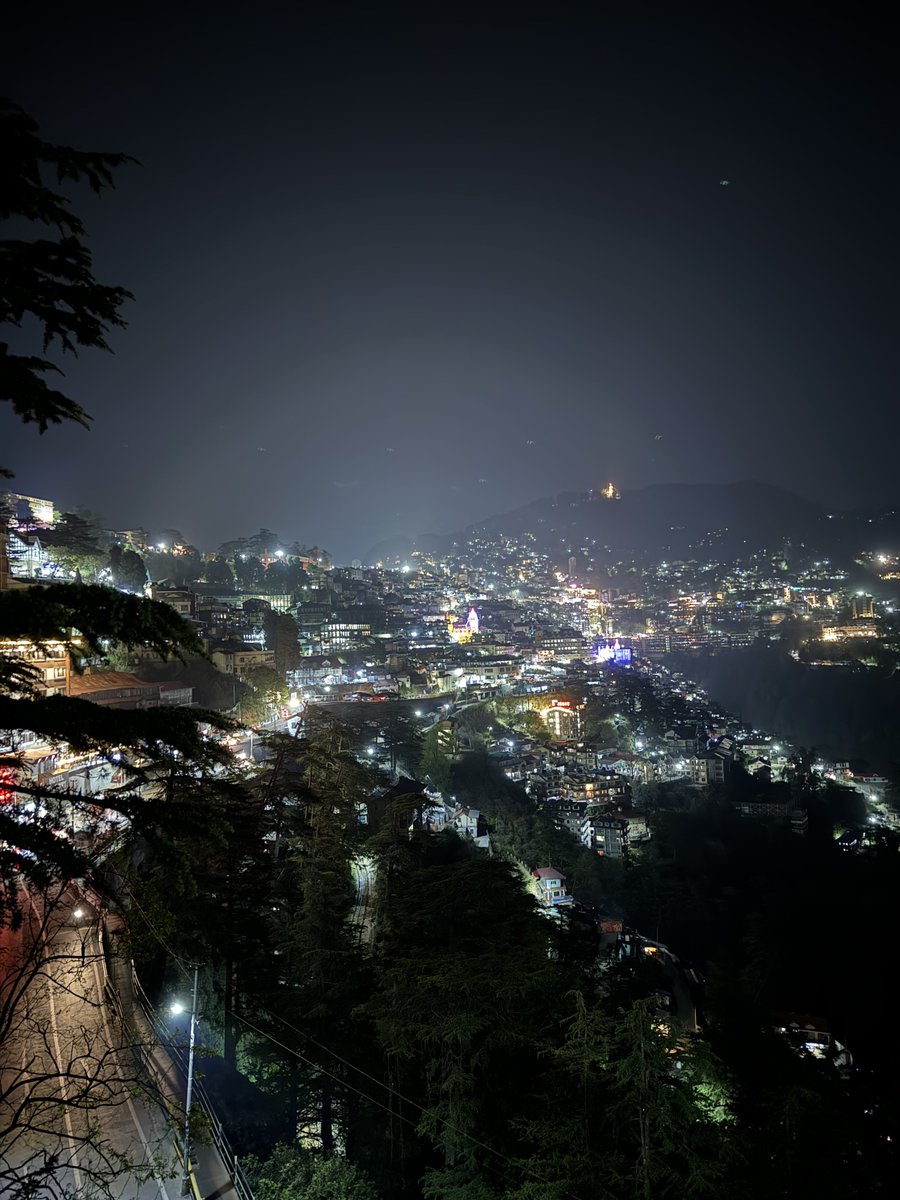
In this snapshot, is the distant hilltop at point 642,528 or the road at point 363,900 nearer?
the road at point 363,900

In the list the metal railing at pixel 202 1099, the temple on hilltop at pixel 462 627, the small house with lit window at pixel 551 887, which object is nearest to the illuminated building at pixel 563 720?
the temple on hilltop at pixel 462 627

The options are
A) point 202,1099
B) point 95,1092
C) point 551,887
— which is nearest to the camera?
point 95,1092

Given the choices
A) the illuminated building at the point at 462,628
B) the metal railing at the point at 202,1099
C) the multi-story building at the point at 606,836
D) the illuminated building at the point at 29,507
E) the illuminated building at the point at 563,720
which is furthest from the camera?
the illuminated building at the point at 462,628

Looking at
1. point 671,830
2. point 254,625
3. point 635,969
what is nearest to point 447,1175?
point 635,969

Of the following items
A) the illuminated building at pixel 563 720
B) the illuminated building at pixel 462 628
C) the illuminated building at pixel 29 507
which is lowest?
the illuminated building at pixel 563 720

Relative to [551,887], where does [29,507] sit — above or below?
above

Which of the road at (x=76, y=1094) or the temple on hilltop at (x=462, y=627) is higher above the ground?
the temple on hilltop at (x=462, y=627)

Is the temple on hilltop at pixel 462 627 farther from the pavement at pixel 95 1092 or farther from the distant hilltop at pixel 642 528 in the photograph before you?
the distant hilltop at pixel 642 528

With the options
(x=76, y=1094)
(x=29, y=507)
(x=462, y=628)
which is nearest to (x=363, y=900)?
(x=76, y=1094)

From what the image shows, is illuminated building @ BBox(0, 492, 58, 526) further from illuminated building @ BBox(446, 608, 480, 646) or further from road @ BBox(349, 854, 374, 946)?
illuminated building @ BBox(446, 608, 480, 646)

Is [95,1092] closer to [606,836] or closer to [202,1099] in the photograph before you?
[202,1099]

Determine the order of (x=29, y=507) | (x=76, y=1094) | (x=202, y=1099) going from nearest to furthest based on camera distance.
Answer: (x=76, y=1094)
(x=202, y=1099)
(x=29, y=507)
